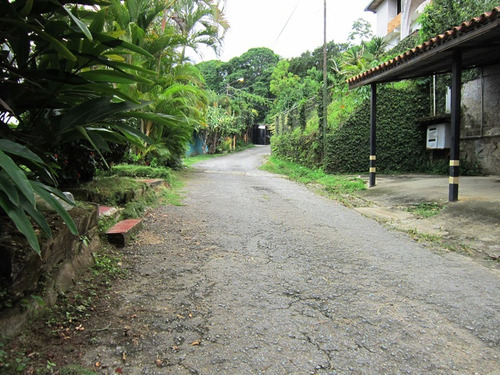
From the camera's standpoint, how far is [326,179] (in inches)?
432

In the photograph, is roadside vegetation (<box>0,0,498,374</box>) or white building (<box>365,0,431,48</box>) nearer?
roadside vegetation (<box>0,0,498,374</box>)

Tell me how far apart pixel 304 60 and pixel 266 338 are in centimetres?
3941

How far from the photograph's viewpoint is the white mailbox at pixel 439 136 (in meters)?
11.4

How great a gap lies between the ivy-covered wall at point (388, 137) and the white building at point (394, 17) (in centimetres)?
1037

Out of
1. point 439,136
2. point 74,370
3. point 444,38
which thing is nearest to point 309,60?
point 439,136

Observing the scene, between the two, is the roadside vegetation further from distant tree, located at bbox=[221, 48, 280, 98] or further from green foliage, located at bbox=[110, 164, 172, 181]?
distant tree, located at bbox=[221, 48, 280, 98]

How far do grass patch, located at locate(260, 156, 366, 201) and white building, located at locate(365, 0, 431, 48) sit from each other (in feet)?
40.4

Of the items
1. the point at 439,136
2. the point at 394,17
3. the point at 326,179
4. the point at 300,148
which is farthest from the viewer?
the point at 394,17

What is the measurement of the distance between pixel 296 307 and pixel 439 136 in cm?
1108

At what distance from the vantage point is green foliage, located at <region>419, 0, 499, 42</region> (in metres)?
11.0

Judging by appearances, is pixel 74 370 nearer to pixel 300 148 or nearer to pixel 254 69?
pixel 300 148

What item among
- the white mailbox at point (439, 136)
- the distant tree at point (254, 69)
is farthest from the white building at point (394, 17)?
the distant tree at point (254, 69)

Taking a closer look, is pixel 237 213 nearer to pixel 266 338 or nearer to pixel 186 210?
pixel 186 210

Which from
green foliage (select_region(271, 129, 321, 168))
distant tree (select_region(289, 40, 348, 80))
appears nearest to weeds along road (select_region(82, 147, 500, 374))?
green foliage (select_region(271, 129, 321, 168))
